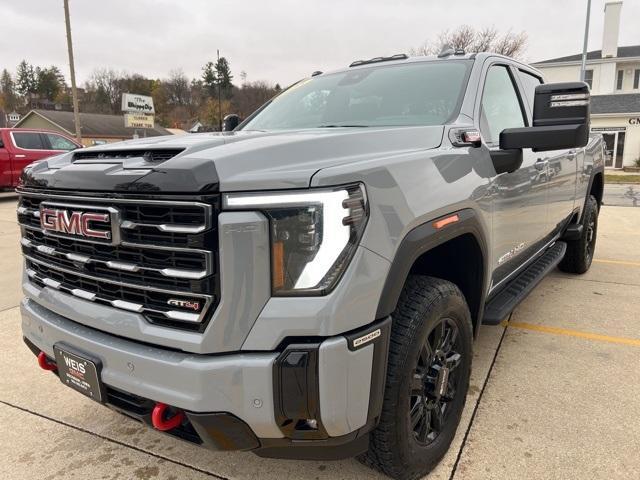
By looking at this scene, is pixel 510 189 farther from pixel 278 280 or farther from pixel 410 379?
pixel 278 280

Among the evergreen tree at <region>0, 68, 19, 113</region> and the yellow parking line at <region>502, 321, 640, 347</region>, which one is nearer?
the yellow parking line at <region>502, 321, 640, 347</region>

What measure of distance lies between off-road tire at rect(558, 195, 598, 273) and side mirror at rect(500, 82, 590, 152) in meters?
3.03

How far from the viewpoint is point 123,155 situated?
2.04 metres

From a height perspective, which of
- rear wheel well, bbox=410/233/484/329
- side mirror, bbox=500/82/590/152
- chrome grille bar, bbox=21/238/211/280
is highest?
side mirror, bbox=500/82/590/152

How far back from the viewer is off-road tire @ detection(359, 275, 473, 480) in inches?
76.6

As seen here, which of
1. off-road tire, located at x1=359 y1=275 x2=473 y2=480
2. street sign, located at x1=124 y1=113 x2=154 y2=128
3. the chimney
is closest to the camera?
off-road tire, located at x1=359 y1=275 x2=473 y2=480

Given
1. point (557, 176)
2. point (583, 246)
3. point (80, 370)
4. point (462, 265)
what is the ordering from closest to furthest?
point (80, 370) < point (462, 265) < point (557, 176) < point (583, 246)

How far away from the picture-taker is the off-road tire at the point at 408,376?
1946 mm

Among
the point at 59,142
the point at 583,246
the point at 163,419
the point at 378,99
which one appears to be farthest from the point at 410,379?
the point at 59,142

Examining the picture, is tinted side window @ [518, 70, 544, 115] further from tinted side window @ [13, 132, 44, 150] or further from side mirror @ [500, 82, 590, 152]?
tinted side window @ [13, 132, 44, 150]

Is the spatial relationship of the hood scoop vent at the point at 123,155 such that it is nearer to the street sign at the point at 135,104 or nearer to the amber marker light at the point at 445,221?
the amber marker light at the point at 445,221

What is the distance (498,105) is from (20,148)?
1318 centimetres

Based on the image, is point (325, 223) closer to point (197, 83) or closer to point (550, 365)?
point (550, 365)

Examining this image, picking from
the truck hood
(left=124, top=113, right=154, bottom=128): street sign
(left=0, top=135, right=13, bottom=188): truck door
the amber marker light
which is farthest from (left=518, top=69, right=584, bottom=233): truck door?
(left=124, top=113, right=154, bottom=128): street sign
